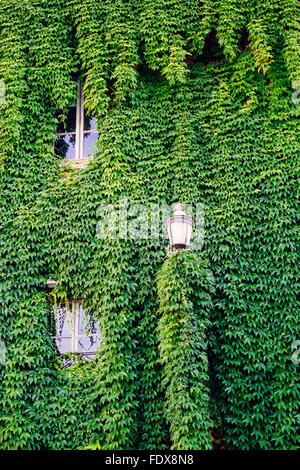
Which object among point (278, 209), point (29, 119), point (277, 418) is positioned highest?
point (29, 119)

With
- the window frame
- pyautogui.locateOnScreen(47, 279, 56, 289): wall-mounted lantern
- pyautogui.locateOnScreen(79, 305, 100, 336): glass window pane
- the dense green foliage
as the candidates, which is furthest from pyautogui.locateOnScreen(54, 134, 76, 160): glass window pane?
the dense green foliage

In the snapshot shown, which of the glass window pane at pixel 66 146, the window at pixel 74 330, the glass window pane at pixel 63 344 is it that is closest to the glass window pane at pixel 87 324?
the window at pixel 74 330

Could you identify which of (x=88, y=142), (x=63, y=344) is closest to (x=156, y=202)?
(x=88, y=142)

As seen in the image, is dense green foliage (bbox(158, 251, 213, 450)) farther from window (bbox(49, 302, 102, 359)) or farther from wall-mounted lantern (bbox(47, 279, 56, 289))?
wall-mounted lantern (bbox(47, 279, 56, 289))
